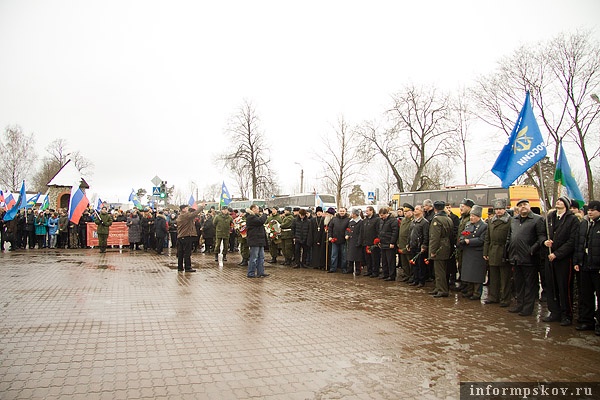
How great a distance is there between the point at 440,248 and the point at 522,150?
2728mm

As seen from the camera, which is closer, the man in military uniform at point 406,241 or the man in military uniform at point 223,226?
the man in military uniform at point 406,241

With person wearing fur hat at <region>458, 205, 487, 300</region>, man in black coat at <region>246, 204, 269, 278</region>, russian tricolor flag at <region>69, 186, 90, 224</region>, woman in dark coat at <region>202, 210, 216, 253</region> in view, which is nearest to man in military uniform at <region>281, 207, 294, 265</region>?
man in black coat at <region>246, 204, 269, 278</region>

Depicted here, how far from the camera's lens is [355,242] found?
41.7ft

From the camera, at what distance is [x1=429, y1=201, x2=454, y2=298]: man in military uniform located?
9.38 m

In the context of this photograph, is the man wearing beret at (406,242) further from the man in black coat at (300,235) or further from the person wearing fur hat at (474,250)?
the man in black coat at (300,235)

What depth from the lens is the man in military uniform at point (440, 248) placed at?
938 centimetres

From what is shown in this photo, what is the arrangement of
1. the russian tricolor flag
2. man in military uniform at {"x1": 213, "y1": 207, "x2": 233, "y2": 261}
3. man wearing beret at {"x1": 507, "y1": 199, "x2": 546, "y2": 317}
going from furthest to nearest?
the russian tricolor flag
man in military uniform at {"x1": 213, "y1": 207, "x2": 233, "y2": 261}
man wearing beret at {"x1": 507, "y1": 199, "x2": 546, "y2": 317}

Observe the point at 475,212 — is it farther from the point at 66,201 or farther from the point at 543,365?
the point at 66,201

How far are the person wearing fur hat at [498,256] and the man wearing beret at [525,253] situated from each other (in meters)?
0.25

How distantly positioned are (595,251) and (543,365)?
2.49 meters

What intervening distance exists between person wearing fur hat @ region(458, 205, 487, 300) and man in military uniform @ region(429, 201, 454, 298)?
0.34 metres

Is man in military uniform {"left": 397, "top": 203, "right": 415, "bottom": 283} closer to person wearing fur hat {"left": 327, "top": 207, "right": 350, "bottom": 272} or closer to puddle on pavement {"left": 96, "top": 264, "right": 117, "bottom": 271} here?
person wearing fur hat {"left": 327, "top": 207, "right": 350, "bottom": 272}

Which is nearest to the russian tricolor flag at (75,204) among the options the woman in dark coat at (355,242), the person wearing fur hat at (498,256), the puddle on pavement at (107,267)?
the puddle on pavement at (107,267)

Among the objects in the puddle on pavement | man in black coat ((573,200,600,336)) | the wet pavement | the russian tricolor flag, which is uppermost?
the russian tricolor flag
